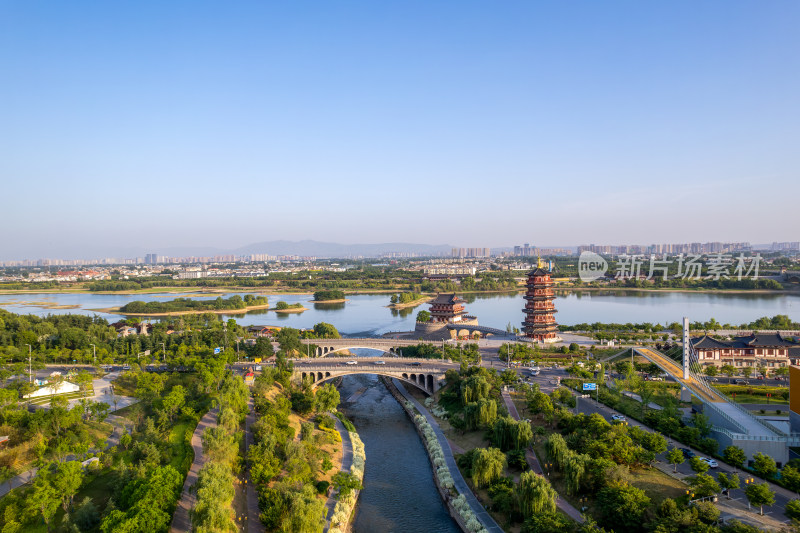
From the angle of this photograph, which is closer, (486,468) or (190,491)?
(190,491)

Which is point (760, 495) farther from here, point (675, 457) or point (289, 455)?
point (289, 455)

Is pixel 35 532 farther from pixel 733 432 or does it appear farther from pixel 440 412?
pixel 733 432

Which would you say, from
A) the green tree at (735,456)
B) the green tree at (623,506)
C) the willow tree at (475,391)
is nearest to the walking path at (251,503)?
the willow tree at (475,391)

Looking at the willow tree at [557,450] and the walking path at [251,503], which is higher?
the willow tree at [557,450]

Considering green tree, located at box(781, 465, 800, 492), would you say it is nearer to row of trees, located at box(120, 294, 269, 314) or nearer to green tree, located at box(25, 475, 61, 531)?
green tree, located at box(25, 475, 61, 531)

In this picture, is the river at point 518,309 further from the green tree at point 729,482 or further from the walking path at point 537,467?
the green tree at point 729,482

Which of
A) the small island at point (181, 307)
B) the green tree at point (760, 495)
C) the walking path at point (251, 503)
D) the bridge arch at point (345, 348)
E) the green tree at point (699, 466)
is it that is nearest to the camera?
the green tree at point (760, 495)

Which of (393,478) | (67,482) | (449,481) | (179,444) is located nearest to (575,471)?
(449,481)
